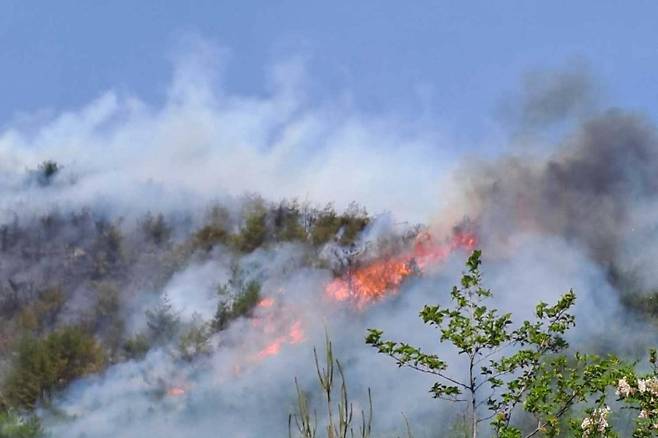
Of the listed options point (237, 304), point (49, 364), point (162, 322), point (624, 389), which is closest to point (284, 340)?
point (237, 304)

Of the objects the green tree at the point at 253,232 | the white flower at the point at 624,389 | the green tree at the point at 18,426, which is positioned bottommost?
the white flower at the point at 624,389

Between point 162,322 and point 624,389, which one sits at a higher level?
point 162,322

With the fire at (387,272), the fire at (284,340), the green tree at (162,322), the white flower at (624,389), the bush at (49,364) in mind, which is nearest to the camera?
the white flower at (624,389)

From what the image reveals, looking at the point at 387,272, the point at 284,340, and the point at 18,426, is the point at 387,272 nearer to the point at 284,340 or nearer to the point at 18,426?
the point at 284,340

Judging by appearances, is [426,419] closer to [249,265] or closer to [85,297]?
[249,265]

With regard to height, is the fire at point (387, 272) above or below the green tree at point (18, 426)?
above

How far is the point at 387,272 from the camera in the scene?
71125 mm

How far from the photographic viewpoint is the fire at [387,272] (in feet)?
230

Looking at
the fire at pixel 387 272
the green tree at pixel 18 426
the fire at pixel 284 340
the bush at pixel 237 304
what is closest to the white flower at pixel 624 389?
the green tree at pixel 18 426

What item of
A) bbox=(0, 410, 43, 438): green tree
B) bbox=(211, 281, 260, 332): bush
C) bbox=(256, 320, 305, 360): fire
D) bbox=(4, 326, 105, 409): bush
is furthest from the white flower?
bbox=(211, 281, 260, 332): bush

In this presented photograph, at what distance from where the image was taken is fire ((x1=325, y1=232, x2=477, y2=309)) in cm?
7025

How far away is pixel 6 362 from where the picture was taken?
205ft

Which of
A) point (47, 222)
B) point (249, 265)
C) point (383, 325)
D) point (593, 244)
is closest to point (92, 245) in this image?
point (47, 222)

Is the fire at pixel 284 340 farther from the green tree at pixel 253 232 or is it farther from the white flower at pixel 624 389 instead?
the white flower at pixel 624 389
